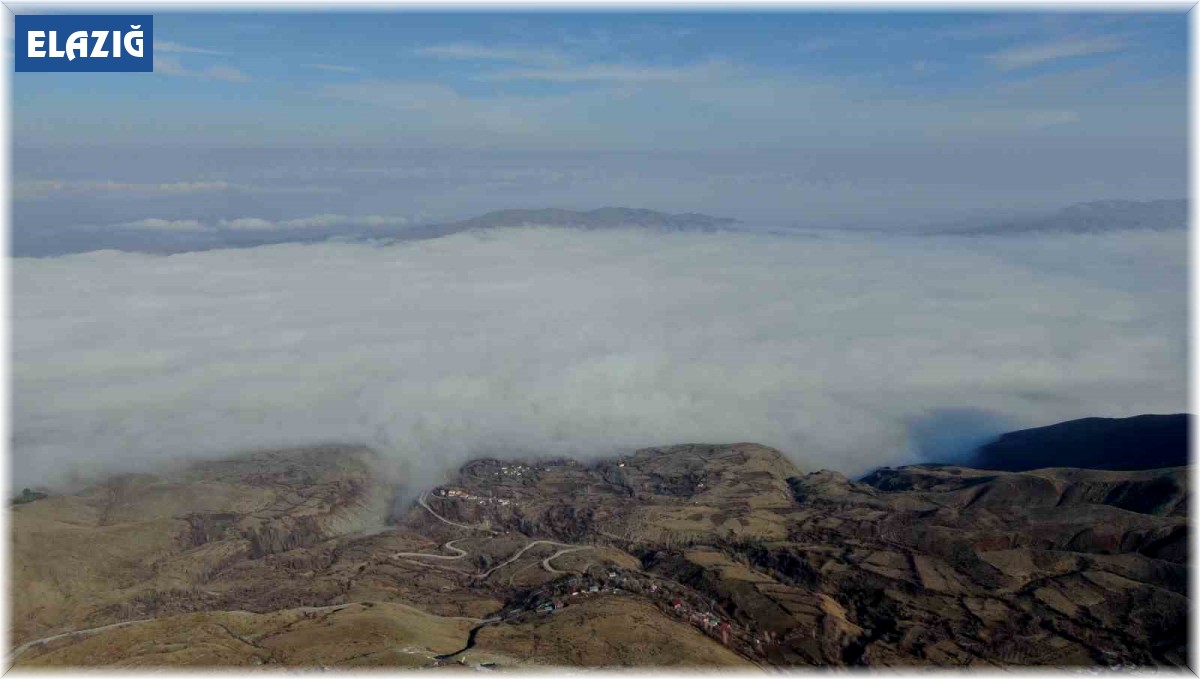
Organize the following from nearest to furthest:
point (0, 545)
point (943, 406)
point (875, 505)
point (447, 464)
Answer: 1. point (0, 545)
2. point (875, 505)
3. point (447, 464)
4. point (943, 406)

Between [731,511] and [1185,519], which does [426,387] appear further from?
[1185,519]

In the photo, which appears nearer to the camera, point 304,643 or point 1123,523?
point 304,643

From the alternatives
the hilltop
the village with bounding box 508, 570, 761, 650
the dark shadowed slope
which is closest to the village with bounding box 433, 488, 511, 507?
the hilltop

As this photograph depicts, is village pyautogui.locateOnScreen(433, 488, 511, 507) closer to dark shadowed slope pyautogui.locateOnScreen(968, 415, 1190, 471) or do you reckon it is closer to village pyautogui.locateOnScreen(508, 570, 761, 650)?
village pyautogui.locateOnScreen(508, 570, 761, 650)

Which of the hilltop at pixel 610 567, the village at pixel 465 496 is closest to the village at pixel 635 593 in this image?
the hilltop at pixel 610 567

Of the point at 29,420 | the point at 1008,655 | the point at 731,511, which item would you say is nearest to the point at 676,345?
the point at 731,511

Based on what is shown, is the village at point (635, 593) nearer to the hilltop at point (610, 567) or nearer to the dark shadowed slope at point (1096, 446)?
the hilltop at point (610, 567)

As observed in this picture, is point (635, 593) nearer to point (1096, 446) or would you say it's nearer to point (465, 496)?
point (465, 496)

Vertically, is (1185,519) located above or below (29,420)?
above
